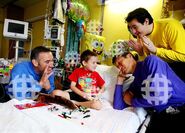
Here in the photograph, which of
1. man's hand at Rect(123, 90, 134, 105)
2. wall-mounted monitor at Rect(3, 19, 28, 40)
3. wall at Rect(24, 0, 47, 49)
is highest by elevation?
wall at Rect(24, 0, 47, 49)

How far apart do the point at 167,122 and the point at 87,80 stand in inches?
33.9

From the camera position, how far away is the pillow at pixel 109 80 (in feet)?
5.65

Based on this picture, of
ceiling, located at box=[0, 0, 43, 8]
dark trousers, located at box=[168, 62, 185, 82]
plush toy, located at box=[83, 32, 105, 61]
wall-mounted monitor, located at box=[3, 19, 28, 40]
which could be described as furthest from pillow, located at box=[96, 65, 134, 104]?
ceiling, located at box=[0, 0, 43, 8]

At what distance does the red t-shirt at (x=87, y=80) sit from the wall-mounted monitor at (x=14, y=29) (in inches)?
61.2

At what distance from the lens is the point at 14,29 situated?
2955 mm

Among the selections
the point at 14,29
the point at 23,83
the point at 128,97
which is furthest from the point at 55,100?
the point at 14,29

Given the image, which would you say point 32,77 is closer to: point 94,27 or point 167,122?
point 167,122

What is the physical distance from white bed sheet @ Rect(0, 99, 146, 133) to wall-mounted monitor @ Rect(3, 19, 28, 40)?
74.0 inches

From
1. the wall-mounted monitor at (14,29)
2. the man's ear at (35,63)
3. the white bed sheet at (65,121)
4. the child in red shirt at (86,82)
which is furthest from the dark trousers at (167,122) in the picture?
the wall-mounted monitor at (14,29)

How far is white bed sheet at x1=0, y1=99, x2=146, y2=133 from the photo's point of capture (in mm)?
913

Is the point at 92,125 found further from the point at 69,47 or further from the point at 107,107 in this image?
the point at 69,47

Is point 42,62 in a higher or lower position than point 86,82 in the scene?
higher

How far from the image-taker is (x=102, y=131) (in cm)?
105

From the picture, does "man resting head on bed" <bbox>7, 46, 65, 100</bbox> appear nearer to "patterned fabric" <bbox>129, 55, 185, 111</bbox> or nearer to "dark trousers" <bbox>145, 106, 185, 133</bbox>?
"patterned fabric" <bbox>129, 55, 185, 111</bbox>
